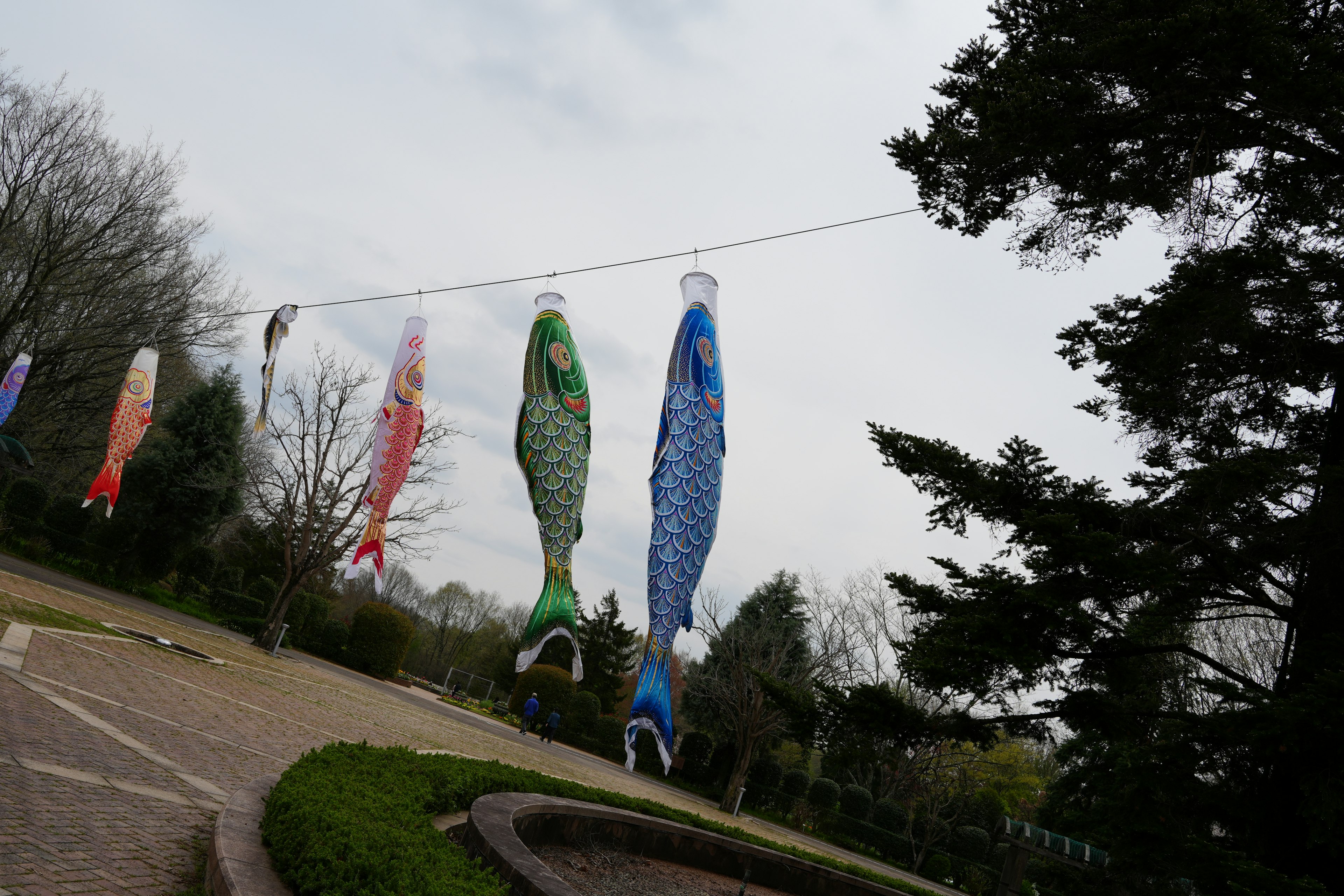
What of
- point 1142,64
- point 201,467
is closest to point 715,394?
point 1142,64

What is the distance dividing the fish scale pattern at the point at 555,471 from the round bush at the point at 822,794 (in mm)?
18814

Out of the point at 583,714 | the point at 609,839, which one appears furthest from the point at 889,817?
the point at 609,839

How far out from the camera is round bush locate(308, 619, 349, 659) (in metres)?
25.3

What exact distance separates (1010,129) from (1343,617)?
4015 millimetres

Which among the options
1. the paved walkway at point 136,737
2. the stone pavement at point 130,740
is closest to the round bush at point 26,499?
the paved walkway at point 136,737

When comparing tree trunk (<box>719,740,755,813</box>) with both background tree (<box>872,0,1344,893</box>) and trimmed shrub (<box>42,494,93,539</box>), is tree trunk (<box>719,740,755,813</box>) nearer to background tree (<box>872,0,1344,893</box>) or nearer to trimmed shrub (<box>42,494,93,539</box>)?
background tree (<box>872,0,1344,893</box>)

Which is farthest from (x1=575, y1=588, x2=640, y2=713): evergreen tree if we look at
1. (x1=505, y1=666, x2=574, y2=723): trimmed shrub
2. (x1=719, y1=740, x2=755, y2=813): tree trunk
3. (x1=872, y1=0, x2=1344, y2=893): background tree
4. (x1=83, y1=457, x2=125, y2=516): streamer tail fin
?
(x1=872, y1=0, x2=1344, y2=893): background tree

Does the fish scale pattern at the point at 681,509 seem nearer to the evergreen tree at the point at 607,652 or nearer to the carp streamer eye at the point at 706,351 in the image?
Answer: the carp streamer eye at the point at 706,351

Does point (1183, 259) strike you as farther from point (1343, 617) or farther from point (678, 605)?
point (678, 605)

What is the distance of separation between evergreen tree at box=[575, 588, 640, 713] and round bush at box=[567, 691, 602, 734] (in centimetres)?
777

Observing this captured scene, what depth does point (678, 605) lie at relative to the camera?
8836 mm

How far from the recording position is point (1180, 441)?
21.9ft

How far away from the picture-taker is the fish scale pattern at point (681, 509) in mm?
8766

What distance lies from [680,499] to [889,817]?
20.0 m
